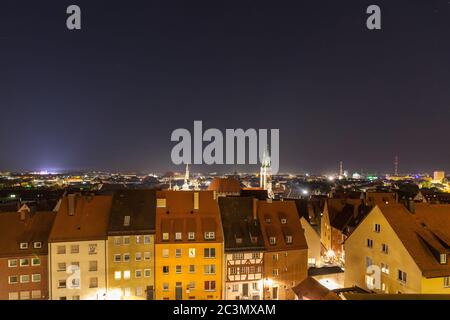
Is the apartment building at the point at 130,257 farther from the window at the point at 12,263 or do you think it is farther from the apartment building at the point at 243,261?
the window at the point at 12,263

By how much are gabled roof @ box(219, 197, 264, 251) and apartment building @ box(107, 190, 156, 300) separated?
7.25m

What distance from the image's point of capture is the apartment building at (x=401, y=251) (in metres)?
23.0

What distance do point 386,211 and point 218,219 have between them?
49.6ft

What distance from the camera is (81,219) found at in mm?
31047

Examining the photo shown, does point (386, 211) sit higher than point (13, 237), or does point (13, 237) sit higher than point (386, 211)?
point (386, 211)

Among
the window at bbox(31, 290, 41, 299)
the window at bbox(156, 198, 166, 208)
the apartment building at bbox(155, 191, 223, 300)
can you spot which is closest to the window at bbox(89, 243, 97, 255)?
the apartment building at bbox(155, 191, 223, 300)

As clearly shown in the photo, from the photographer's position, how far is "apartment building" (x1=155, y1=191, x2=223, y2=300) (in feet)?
100

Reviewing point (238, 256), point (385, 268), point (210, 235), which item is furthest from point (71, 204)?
point (385, 268)

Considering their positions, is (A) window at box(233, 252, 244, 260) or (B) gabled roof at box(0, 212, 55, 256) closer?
(B) gabled roof at box(0, 212, 55, 256)

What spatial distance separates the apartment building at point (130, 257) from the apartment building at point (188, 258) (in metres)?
0.76

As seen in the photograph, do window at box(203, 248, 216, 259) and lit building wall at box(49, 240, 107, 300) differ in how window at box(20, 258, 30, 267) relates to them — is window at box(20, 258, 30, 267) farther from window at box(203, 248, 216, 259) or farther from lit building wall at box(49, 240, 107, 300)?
window at box(203, 248, 216, 259)

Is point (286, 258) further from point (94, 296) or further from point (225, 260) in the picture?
point (94, 296)
